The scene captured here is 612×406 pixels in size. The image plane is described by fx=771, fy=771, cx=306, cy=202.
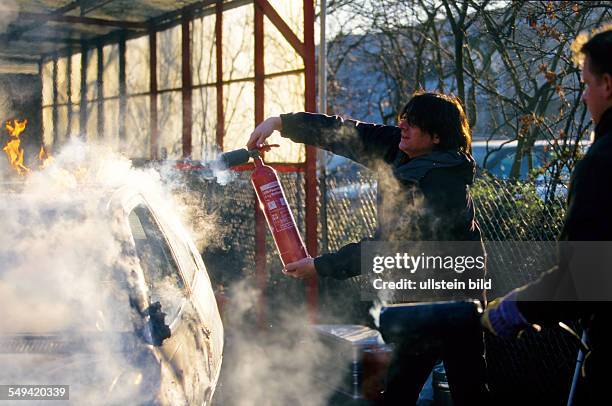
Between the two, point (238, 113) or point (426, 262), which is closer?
point (426, 262)

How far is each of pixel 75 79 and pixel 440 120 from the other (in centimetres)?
1201

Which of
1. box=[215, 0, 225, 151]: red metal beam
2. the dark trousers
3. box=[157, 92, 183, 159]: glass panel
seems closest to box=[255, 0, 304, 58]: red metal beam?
box=[215, 0, 225, 151]: red metal beam

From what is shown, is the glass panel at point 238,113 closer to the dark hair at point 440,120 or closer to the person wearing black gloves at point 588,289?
the dark hair at point 440,120

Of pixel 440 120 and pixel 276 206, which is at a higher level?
pixel 440 120

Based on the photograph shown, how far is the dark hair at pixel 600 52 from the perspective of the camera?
110 inches

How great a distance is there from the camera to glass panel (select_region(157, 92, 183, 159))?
10.8m

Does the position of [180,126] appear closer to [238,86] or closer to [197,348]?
[238,86]

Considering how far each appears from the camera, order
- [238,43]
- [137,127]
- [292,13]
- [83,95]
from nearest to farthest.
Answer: [292,13] → [238,43] → [137,127] → [83,95]

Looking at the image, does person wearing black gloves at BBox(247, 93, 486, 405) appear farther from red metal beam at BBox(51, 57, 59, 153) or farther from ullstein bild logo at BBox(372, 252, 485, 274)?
red metal beam at BBox(51, 57, 59, 153)

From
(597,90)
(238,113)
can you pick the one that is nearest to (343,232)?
(238,113)

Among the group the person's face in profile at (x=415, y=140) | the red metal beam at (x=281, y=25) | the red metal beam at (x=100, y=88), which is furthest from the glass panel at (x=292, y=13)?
the red metal beam at (x=100, y=88)

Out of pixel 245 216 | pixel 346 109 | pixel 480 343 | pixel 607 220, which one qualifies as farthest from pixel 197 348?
pixel 346 109

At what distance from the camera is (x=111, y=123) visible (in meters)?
13.2

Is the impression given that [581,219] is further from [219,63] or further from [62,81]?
[62,81]
